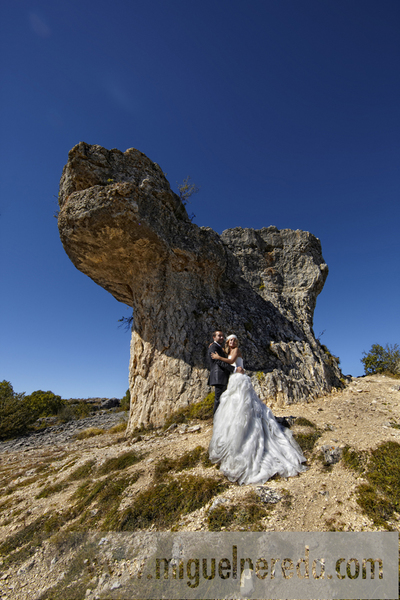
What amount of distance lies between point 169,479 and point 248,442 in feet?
6.21

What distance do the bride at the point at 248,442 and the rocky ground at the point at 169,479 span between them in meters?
0.21

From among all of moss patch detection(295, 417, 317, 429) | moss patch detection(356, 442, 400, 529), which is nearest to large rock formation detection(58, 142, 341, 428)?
moss patch detection(295, 417, 317, 429)

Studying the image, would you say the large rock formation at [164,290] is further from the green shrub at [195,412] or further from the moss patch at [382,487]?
the moss patch at [382,487]

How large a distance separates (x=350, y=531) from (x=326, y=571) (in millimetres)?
673

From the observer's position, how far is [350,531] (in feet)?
11.3

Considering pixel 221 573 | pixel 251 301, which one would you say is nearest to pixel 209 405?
pixel 221 573

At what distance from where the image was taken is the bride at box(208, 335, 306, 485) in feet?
15.8

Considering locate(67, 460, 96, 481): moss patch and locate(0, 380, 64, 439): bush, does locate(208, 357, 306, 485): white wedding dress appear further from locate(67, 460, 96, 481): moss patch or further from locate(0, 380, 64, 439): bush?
locate(0, 380, 64, 439): bush

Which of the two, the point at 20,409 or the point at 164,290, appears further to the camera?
the point at 20,409

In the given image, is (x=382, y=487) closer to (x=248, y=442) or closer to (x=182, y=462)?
(x=248, y=442)

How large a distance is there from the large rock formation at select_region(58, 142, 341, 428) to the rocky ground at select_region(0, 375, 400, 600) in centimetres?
196

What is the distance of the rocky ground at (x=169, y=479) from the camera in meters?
3.82

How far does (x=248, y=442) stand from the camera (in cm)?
507

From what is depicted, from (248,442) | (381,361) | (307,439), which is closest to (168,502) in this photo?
(248,442)
